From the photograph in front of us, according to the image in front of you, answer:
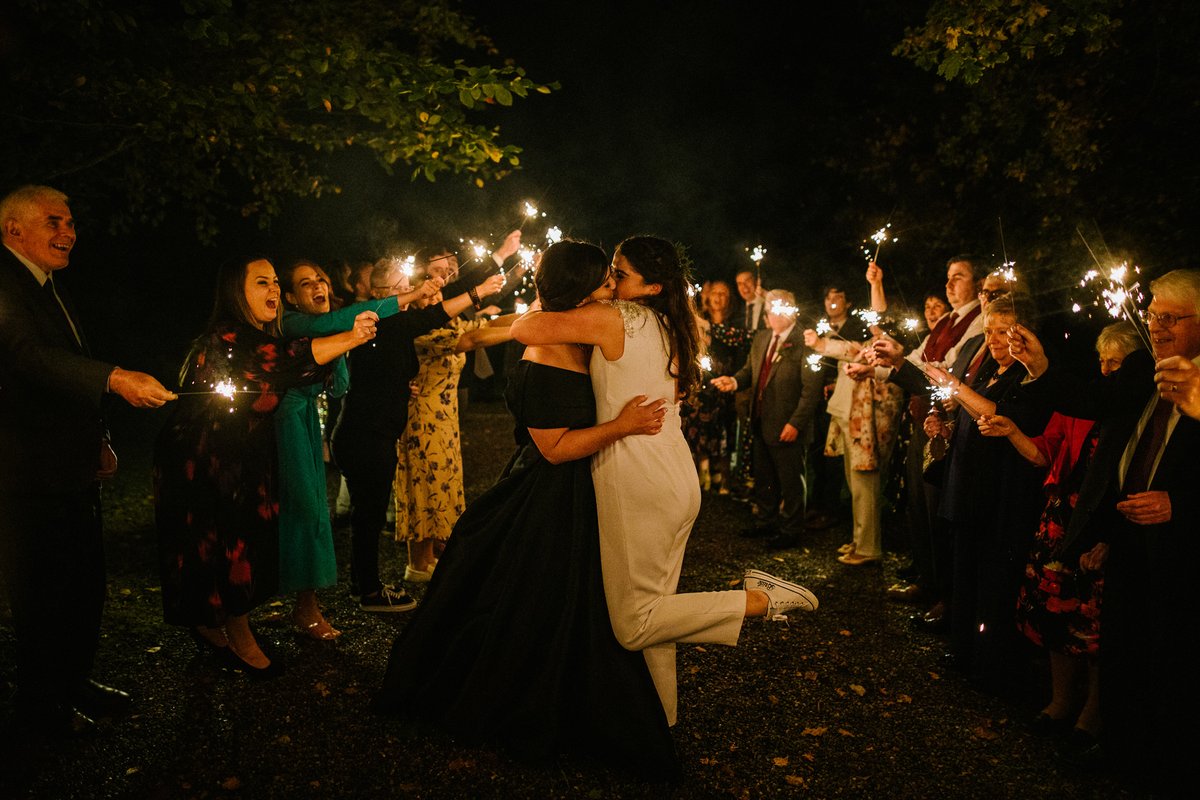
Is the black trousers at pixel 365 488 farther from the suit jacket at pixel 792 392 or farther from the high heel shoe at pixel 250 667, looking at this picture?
the suit jacket at pixel 792 392

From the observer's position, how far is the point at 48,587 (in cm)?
362

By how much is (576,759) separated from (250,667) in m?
2.04

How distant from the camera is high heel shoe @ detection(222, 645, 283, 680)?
14.1 ft

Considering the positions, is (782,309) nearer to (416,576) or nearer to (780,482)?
(780,482)

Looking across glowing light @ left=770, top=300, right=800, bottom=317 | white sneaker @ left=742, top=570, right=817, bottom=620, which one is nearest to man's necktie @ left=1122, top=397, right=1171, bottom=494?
white sneaker @ left=742, top=570, right=817, bottom=620

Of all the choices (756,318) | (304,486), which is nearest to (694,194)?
(756,318)

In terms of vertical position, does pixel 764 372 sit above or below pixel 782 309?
below

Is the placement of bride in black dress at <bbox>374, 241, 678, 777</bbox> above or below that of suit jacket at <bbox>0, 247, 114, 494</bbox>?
below

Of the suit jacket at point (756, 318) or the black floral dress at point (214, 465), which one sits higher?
the suit jacket at point (756, 318)

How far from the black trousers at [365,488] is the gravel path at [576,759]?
33cm

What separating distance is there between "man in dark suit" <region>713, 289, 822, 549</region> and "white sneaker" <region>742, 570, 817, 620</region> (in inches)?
153

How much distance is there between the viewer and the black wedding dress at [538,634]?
11.1 feet

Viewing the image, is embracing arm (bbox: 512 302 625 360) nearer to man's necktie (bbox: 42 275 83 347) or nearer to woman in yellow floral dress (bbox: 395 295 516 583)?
Result: man's necktie (bbox: 42 275 83 347)

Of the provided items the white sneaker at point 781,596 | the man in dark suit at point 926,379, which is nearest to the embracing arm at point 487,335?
the man in dark suit at point 926,379
